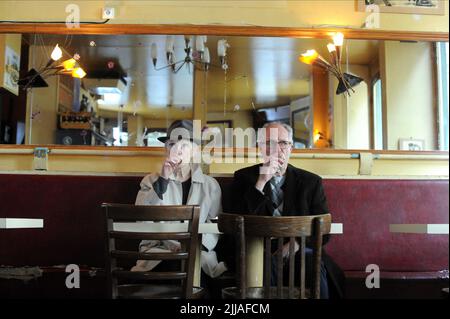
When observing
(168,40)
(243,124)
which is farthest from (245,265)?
(168,40)

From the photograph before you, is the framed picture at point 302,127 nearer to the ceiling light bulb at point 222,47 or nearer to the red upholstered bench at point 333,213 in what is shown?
the red upholstered bench at point 333,213

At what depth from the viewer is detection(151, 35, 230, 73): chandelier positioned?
326 cm

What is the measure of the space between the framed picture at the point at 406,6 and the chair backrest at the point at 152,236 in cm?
217

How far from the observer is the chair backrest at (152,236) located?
1.93 metres

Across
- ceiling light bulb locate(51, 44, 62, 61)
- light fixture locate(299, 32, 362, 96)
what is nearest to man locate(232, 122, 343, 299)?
light fixture locate(299, 32, 362, 96)

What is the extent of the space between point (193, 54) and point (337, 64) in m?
1.08

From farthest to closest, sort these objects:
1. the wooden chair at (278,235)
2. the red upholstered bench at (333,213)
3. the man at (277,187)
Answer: the red upholstered bench at (333,213)
the man at (277,187)
the wooden chair at (278,235)

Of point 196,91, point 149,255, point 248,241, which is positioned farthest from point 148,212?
point 196,91

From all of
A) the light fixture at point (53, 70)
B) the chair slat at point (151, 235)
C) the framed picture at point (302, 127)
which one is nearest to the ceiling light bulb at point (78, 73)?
the light fixture at point (53, 70)

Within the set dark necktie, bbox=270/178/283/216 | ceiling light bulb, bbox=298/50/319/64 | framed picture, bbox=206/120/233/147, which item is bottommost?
dark necktie, bbox=270/178/283/216

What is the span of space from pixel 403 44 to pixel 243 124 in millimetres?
1330

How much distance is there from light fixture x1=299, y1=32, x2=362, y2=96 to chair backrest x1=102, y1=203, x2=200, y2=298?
186 centimetres

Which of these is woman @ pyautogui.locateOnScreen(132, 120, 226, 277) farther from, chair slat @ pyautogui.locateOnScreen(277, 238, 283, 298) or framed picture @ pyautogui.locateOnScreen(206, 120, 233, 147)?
chair slat @ pyautogui.locateOnScreen(277, 238, 283, 298)
